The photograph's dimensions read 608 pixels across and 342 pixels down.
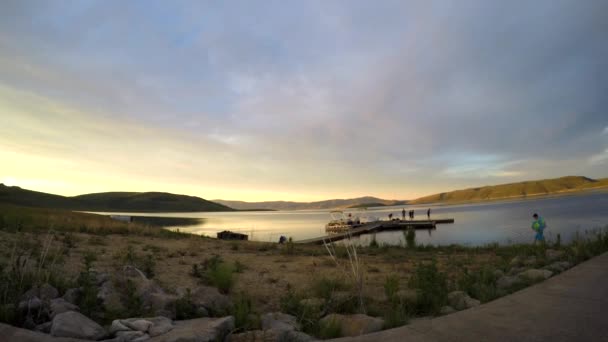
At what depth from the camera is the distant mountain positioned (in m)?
108

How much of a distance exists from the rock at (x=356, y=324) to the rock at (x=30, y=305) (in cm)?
331

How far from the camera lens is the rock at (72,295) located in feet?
14.2

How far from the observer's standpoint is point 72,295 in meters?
4.39

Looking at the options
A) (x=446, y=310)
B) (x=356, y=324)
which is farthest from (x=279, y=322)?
(x=446, y=310)

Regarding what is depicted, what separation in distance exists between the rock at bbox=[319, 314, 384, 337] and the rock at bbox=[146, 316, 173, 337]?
1.69 metres

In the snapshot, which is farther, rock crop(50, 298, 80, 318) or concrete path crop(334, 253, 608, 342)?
rock crop(50, 298, 80, 318)

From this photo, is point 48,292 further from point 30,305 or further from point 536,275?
point 536,275

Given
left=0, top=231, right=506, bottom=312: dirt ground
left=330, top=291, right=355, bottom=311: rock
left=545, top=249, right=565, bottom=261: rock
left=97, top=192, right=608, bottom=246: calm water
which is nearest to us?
left=330, top=291, right=355, bottom=311: rock

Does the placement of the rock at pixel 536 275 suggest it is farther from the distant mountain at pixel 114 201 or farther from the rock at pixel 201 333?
the distant mountain at pixel 114 201

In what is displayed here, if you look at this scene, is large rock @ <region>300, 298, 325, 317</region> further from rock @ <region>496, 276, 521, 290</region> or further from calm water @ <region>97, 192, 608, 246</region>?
rock @ <region>496, 276, 521, 290</region>

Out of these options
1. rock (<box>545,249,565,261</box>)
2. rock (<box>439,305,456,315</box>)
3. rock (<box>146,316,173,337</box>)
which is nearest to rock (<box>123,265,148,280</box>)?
rock (<box>146,316,173,337</box>)

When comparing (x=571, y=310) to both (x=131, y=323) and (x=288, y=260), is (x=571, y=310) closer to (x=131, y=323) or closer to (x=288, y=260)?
(x=131, y=323)

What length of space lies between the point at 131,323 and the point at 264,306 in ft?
8.26

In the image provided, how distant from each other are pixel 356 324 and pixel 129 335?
2.31 m
